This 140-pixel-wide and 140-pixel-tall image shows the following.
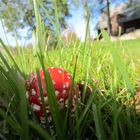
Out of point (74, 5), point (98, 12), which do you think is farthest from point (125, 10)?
point (74, 5)

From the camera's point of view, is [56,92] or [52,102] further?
[56,92]

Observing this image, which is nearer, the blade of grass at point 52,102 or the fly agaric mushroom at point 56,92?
the blade of grass at point 52,102

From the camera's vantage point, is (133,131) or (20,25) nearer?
(133,131)

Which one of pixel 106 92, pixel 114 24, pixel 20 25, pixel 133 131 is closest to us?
pixel 133 131

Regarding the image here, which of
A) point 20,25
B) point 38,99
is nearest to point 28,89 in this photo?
point 38,99

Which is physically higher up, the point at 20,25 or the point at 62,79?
the point at 62,79

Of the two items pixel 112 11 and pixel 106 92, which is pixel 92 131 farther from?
pixel 112 11

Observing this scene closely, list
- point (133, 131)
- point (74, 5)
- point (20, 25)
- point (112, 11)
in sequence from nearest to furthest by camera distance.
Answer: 1. point (133, 131)
2. point (74, 5)
3. point (20, 25)
4. point (112, 11)

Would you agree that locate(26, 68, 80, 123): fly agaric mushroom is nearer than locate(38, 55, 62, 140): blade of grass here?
No

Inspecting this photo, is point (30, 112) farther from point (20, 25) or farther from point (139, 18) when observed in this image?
point (139, 18)
